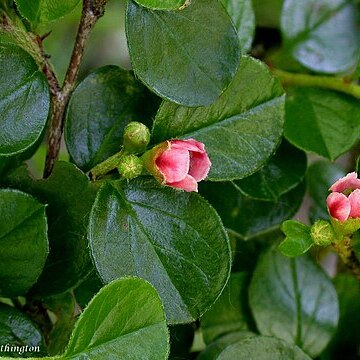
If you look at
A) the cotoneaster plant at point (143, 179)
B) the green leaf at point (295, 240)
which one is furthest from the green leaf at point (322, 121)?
the green leaf at point (295, 240)

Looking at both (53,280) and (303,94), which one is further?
(303,94)

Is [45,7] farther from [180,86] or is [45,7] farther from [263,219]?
[263,219]

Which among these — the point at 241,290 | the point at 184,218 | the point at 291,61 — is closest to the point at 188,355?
the point at 241,290

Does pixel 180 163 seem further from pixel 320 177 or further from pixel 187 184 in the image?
pixel 320 177

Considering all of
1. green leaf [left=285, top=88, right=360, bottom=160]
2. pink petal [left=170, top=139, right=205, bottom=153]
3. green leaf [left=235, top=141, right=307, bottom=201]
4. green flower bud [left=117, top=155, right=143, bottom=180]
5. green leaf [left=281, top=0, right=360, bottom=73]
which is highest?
pink petal [left=170, top=139, right=205, bottom=153]

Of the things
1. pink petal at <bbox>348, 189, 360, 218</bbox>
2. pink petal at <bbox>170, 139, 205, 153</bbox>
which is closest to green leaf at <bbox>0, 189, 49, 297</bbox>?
pink petal at <bbox>170, 139, 205, 153</bbox>

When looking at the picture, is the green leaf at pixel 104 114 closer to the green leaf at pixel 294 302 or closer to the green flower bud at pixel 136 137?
the green flower bud at pixel 136 137

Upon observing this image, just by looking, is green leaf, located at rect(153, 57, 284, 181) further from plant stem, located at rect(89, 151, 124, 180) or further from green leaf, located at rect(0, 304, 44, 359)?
green leaf, located at rect(0, 304, 44, 359)
